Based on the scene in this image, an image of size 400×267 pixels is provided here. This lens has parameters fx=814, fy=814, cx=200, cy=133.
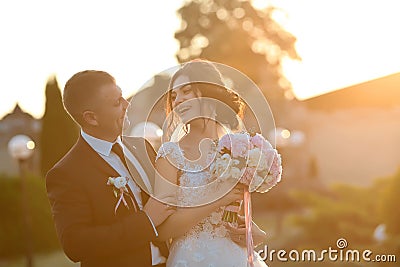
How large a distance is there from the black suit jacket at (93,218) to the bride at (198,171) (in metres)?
0.19

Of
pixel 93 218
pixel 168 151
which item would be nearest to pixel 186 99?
pixel 168 151

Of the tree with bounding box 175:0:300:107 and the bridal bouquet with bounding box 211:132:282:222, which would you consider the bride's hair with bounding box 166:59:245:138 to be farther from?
the tree with bounding box 175:0:300:107

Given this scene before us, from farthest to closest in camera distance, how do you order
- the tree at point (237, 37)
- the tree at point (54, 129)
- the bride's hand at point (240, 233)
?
the tree at point (237, 37) → the tree at point (54, 129) → the bride's hand at point (240, 233)

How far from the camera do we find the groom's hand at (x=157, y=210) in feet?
12.8

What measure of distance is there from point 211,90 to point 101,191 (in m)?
0.75

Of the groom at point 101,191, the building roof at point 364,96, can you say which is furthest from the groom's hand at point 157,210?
the building roof at point 364,96

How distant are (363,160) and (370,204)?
1093cm

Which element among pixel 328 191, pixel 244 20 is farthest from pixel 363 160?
pixel 244 20

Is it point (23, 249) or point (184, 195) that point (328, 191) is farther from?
point (184, 195)

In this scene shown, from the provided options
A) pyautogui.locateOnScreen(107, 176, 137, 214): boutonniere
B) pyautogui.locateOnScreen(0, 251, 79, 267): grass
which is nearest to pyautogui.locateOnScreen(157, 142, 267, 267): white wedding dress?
pyautogui.locateOnScreen(107, 176, 137, 214): boutonniere

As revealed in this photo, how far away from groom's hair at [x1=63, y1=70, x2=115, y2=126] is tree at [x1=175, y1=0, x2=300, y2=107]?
21913 mm

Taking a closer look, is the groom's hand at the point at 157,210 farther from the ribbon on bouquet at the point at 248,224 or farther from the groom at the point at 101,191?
the ribbon on bouquet at the point at 248,224

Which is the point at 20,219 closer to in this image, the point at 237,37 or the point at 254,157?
the point at 237,37

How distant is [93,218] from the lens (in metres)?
3.85
